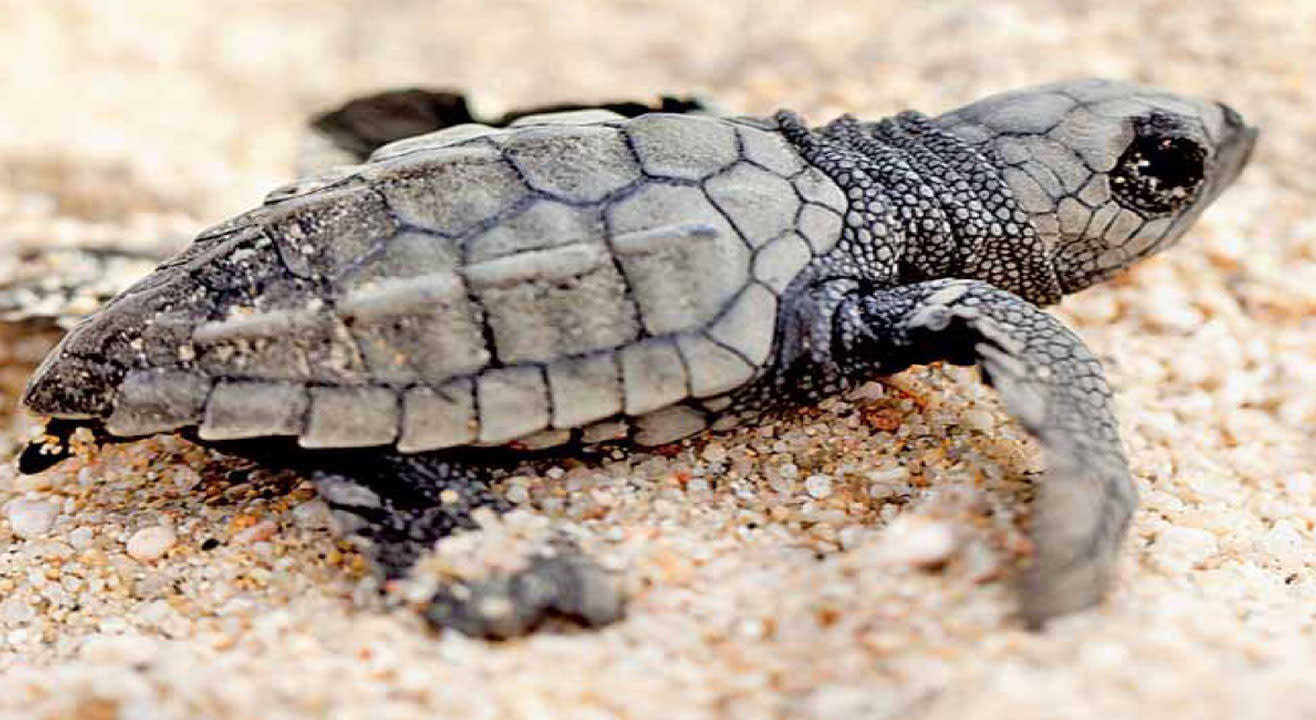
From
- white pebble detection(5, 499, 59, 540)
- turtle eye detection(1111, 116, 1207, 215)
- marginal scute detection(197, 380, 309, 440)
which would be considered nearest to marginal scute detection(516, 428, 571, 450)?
marginal scute detection(197, 380, 309, 440)

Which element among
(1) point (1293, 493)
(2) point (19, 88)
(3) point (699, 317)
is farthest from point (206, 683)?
(2) point (19, 88)

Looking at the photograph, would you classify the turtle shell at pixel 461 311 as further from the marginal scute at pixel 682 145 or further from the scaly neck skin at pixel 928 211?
the scaly neck skin at pixel 928 211

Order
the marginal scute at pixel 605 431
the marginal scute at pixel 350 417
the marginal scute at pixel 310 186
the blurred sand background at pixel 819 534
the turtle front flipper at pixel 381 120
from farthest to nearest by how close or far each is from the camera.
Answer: the turtle front flipper at pixel 381 120 → the marginal scute at pixel 310 186 → the marginal scute at pixel 605 431 → the marginal scute at pixel 350 417 → the blurred sand background at pixel 819 534

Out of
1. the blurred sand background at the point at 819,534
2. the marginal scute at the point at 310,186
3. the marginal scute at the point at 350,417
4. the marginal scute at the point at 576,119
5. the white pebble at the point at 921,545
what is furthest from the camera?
the marginal scute at the point at 576,119

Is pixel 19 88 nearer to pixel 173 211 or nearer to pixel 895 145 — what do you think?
pixel 173 211

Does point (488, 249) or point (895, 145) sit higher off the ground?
point (895, 145)

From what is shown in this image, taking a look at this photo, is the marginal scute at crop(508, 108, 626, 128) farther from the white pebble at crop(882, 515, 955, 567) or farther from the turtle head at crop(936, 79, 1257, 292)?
the white pebble at crop(882, 515, 955, 567)

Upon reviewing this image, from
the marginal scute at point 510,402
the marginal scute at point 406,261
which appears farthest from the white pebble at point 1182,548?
the marginal scute at point 406,261
